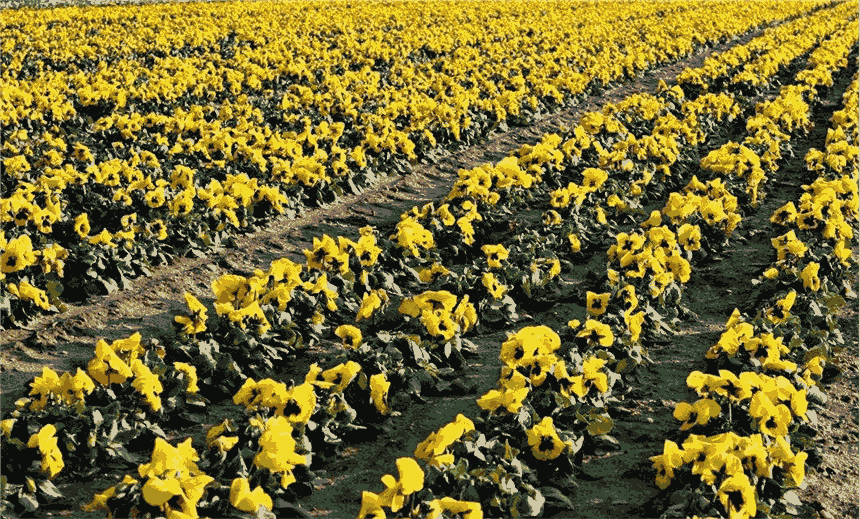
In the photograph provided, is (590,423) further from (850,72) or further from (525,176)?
(850,72)

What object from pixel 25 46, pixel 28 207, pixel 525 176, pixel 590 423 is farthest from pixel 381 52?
pixel 590 423

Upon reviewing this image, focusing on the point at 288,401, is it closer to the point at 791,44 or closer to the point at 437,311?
the point at 437,311

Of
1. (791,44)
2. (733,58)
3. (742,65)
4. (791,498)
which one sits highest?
(791,44)

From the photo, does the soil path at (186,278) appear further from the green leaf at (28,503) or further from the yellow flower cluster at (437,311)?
the yellow flower cluster at (437,311)

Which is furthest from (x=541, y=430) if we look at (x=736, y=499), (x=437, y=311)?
(x=437, y=311)

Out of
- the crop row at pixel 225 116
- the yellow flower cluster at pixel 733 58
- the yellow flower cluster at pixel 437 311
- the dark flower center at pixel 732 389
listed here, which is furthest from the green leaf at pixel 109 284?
the yellow flower cluster at pixel 733 58

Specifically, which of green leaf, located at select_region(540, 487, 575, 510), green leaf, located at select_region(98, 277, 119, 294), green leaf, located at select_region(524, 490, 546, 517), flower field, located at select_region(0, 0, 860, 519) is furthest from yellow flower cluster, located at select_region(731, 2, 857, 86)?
green leaf, located at select_region(524, 490, 546, 517)
